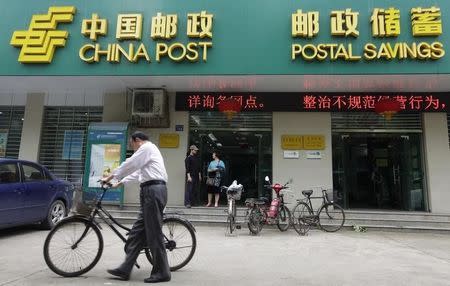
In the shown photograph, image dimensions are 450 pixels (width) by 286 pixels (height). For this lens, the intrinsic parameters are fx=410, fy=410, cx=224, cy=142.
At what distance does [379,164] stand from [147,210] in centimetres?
965

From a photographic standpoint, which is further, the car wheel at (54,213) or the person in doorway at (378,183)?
the person in doorway at (378,183)

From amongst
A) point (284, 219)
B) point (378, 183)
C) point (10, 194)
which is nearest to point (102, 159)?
point (10, 194)

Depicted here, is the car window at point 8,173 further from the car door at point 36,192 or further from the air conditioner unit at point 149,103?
the air conditioner unit at point 149,103

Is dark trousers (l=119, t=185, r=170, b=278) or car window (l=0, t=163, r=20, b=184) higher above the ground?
car window (l=0, t=163, r=20, b=184)

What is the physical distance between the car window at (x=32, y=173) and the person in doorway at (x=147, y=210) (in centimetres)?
397

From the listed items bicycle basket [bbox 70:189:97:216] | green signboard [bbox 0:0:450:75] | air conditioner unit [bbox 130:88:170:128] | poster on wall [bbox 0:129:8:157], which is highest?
green signboard [bbox 0:0:450:75]

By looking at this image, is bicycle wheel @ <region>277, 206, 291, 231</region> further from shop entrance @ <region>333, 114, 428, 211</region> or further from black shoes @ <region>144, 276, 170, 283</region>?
black shoes @ <region>144, 276, 170, 283</region>

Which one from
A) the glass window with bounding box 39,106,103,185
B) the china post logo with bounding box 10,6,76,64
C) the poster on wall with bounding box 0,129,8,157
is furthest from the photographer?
the poster on wall with bounding box 0,129,8,157

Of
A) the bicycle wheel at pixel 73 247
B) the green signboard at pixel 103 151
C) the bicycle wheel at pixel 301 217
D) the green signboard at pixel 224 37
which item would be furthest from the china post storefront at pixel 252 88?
the bicycle wheel at pixel 73 247

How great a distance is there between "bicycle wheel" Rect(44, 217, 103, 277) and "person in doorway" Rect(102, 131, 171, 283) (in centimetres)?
41

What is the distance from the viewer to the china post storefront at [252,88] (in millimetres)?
9977

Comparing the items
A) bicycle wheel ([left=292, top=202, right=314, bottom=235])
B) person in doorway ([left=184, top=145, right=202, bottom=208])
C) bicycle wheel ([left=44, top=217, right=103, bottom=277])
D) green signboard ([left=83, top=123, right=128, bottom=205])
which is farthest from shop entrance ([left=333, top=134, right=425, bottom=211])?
bicycle wheel ([left=44, top=217, right=103, bottom=277])

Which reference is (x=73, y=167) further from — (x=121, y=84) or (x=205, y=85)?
(x=205, y=85)

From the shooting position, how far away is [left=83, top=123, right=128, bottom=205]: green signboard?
11180 millimetres
